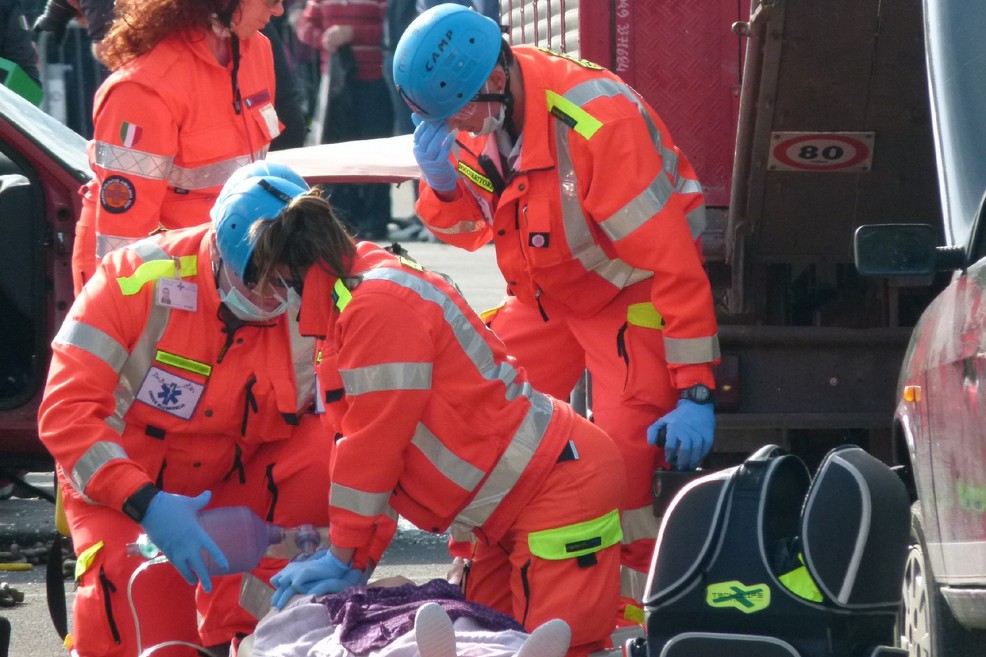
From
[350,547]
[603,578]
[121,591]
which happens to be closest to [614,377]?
[603,578]

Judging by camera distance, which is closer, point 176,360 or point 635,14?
point 176,360

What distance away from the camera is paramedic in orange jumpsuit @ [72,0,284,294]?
506cm

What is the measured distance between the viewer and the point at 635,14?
5828 millimetres

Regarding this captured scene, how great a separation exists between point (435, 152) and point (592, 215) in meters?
0.49

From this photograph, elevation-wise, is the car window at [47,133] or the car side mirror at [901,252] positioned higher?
the car side mirror at [901,252]

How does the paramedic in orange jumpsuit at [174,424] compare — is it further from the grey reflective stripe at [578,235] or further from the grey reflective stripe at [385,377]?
the grey reflective stripe at [578,235]

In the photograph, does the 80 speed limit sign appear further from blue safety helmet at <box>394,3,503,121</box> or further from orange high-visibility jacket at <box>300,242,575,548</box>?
orange high-visibility jacket at <box>300,242,575,548</box>

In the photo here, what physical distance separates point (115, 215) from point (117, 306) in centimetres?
89

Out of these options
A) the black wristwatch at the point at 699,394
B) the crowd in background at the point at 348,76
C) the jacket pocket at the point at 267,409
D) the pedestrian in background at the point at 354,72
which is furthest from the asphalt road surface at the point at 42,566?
the pedestrian in background at the point at 354,72

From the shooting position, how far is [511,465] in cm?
394

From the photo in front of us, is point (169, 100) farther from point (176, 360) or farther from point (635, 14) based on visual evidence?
point (635, 14)

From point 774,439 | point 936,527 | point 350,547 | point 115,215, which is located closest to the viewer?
point 936,527

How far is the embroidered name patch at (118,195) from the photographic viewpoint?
16.6 ft

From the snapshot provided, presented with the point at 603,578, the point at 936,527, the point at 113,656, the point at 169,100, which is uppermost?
the point at 169,100
